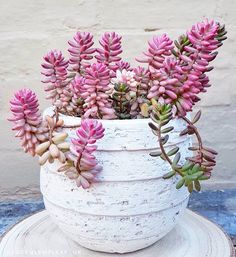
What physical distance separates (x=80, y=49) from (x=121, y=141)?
199 mm

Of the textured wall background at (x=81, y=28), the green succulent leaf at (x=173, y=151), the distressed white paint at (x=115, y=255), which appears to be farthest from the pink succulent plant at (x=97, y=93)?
the textured wall background at (x=81, y=28)

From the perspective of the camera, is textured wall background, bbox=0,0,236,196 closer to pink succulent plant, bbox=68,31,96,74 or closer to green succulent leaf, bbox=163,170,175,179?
pink succulent plant, bbox=68,31,96,74

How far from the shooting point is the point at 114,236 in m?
0.84

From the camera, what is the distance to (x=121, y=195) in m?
0.80

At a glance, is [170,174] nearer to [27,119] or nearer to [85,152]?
[85,152]

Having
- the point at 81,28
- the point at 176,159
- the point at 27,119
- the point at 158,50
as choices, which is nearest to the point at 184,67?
the point at 158,50

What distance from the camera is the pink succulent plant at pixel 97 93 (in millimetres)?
777

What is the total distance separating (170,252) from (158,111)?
0.29m

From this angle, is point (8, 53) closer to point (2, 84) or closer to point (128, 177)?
point (2, 84)

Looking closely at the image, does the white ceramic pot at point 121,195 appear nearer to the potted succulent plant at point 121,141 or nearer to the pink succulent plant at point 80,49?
the potted succulent plant at point 121,141

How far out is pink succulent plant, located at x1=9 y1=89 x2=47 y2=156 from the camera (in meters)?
0.77

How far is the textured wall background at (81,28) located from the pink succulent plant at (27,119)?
1.88 feet

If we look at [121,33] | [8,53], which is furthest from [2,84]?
[121,33]

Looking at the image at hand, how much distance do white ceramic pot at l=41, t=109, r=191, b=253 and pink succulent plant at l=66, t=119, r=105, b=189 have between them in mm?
26
